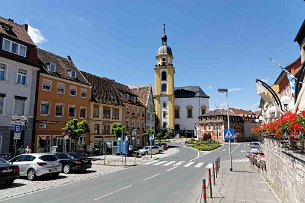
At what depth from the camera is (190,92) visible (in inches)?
3691

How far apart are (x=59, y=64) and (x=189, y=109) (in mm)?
62087

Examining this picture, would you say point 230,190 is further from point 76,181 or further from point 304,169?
point 76,181

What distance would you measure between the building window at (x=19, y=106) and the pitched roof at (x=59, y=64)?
4693 millimetres

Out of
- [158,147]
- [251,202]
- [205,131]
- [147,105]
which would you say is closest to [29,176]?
[251,202]

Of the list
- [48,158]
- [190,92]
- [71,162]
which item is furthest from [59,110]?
[190,92]

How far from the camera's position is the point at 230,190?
1280 centimetres

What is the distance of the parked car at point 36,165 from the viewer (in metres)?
15.7

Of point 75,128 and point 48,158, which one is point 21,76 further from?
point 48,158

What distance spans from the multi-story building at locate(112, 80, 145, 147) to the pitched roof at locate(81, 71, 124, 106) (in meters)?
2.30

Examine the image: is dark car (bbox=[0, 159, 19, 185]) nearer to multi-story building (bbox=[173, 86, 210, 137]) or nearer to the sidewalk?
the sidewalk

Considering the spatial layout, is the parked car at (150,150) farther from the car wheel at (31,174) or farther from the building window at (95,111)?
the car wheel at (31,174)

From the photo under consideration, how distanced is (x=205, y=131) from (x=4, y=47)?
60.9 m

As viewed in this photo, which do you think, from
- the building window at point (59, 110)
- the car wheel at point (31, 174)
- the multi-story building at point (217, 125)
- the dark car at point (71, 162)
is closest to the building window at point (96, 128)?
the building window at point (59, 110)

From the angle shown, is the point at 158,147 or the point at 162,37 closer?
the point at 158,147
